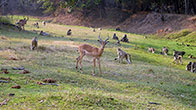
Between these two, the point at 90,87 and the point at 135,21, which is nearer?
the point at 90,87

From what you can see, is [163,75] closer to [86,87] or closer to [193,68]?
[193,68]

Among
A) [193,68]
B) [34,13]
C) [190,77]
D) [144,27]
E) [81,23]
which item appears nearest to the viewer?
[190,77]

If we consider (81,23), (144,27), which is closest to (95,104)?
(144,27)

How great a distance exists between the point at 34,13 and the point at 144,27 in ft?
105

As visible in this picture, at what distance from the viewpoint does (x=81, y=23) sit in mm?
59000

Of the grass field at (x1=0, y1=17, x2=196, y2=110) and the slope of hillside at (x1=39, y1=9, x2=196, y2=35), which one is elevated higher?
the slope of hillside at (x1=39, y1=9, x2=196, y2=35)

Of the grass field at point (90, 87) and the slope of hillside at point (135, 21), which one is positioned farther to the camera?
the slope of hillside at point (135, 21)

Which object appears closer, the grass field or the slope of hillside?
the grass field

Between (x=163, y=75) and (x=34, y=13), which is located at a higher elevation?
(x=34, y=13)

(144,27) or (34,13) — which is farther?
(34,13)

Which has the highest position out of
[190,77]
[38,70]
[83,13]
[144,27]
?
[83,13]

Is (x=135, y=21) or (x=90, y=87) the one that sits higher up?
(x=135, y=21)

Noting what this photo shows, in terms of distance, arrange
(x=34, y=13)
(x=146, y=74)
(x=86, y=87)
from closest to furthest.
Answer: (x=86, y=87), (x=146, y=74), (x=34, y=13)

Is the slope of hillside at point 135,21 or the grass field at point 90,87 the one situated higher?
the slope of hillside at point 135,21
